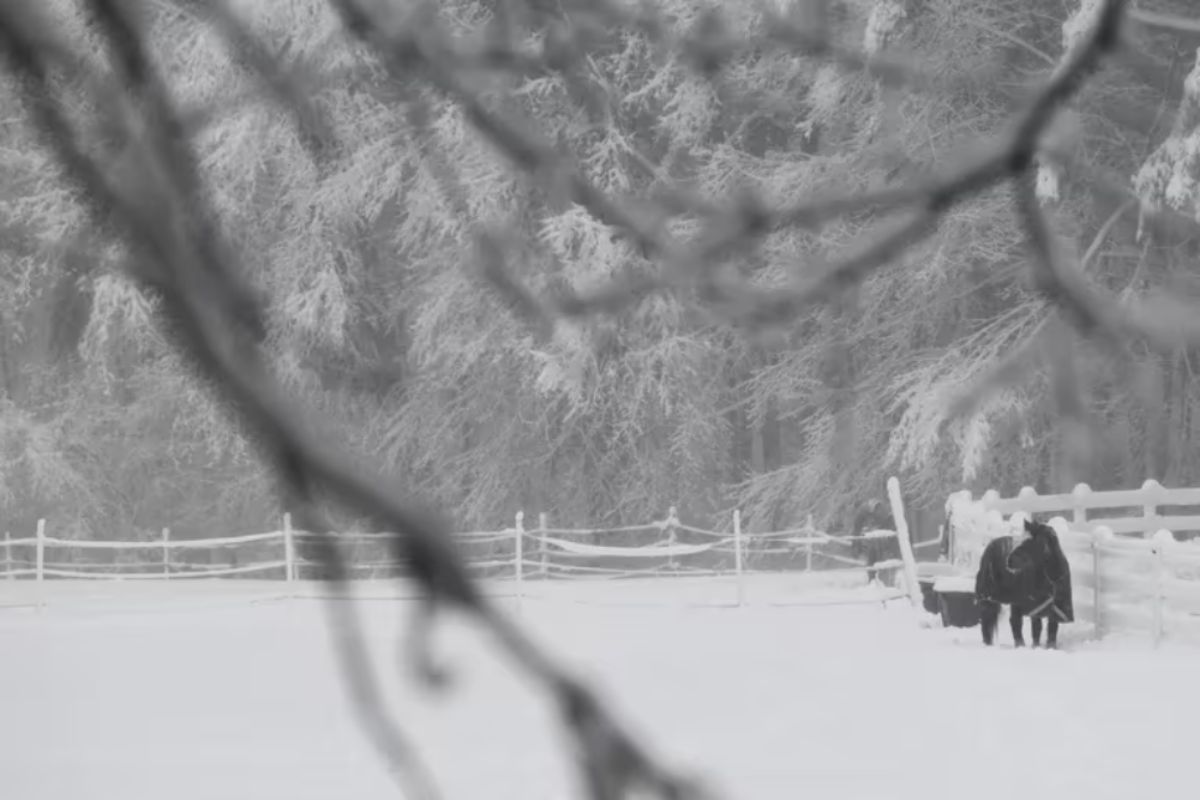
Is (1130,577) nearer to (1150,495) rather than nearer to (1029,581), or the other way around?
(1029,581)

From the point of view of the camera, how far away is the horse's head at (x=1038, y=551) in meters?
15.7

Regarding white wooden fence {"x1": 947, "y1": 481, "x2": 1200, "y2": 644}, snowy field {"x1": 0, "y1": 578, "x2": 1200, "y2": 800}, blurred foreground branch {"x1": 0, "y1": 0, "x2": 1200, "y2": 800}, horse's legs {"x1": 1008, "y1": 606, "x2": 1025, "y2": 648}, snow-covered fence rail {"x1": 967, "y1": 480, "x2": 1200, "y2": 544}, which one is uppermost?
blurred foreground branch {"x1": 0, "y1": 0, "x2": 1200, "y2": 800}

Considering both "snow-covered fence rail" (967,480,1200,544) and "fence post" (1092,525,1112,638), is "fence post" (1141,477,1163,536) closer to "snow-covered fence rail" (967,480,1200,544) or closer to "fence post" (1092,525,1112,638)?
"snow-covered fence rail" (967,480,1200,544)

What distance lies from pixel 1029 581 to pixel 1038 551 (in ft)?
0.76

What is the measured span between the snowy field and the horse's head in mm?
680

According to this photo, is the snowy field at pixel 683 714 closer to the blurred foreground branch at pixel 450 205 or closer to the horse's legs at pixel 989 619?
the horse's legs at pixel 989 619

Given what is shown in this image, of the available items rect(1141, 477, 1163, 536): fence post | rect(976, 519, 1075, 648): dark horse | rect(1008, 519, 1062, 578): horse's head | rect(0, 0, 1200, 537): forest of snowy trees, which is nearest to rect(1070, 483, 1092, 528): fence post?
rect(1141, 477, 1163, 536): fence post

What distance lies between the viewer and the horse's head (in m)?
15.7

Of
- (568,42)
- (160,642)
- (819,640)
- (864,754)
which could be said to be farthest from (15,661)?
(568,42)

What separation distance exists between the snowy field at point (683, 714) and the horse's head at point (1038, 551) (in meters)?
0.68

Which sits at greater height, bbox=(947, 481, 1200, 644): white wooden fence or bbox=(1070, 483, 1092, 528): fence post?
bbox=(1070, 483, 1092, 528): fence post

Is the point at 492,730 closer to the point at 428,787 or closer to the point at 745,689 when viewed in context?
the point at 745,689

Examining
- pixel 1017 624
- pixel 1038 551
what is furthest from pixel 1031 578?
pixel 1017 624

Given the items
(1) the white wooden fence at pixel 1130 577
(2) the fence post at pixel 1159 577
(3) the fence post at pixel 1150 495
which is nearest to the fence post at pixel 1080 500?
(3) the fence post at pixel 1150 495
